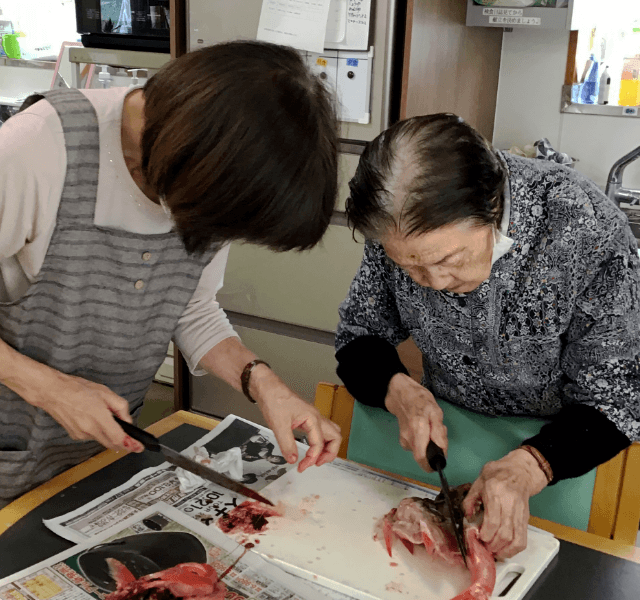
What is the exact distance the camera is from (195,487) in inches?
41.3

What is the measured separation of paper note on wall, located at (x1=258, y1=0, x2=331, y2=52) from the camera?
2008mm

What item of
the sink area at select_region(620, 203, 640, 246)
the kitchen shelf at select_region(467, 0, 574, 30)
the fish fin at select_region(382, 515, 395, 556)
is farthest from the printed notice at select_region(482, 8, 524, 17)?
the fish fin at select_region(382, 515, 395, 556)

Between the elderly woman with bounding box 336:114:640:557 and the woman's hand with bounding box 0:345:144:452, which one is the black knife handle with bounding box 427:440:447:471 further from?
the woman's hand with bounding box 0:345:144:452

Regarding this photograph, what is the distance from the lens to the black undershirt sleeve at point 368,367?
48.1 inches

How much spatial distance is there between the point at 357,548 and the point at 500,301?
437 mm

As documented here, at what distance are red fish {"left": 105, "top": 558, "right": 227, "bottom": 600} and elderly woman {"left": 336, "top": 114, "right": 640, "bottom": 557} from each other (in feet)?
1.14

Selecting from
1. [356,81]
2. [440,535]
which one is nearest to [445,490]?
[440,535]

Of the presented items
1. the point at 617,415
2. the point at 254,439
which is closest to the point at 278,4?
the point at 254,439

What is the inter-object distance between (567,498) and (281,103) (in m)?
0.75

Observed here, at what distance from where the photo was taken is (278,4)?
6.75 feet

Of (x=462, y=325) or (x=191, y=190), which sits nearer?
(x=191, y=190)

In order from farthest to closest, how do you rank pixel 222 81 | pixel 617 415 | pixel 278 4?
pixel 278 4 → pixel 617 415 → pixel 222 81

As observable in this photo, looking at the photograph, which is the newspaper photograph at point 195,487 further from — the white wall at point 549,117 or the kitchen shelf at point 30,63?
the kitchen shelf at point 30,63

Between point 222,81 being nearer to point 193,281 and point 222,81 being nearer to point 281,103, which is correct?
point 281,103
